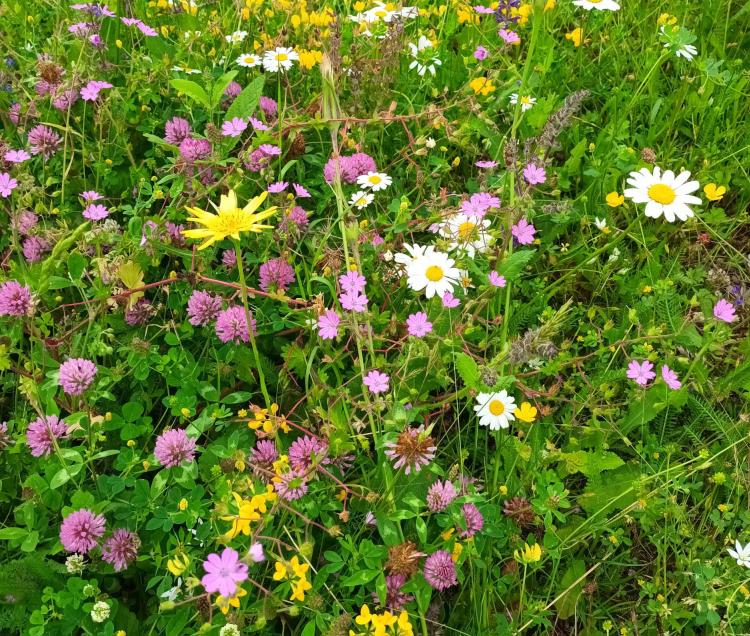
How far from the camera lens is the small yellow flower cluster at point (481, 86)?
8.06 ft

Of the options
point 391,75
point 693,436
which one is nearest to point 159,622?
point 693,436

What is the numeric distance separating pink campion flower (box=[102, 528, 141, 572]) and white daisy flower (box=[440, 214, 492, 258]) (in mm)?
1070

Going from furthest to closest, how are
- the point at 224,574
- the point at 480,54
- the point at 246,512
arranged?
the point at 480,54 < the point at 246,512 < the point at 224,574

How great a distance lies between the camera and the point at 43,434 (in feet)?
5.20

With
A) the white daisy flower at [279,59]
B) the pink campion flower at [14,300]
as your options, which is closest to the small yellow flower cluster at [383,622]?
the pink campion flower at [14,300]

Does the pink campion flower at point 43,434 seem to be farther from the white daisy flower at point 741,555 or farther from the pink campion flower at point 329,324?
the white daisy flower at point 741,555

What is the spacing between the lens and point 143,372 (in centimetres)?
175

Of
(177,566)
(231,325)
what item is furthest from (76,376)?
(177,566)

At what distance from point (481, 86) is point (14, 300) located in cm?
173

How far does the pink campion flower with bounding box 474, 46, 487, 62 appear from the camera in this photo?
2.59 m

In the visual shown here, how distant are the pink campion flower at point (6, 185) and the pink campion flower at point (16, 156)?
62 millimetres

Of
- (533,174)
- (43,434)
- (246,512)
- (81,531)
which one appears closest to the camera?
(246,512)

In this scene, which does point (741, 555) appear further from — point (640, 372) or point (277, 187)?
point (277, 187)

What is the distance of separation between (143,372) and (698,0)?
3.10 metres
